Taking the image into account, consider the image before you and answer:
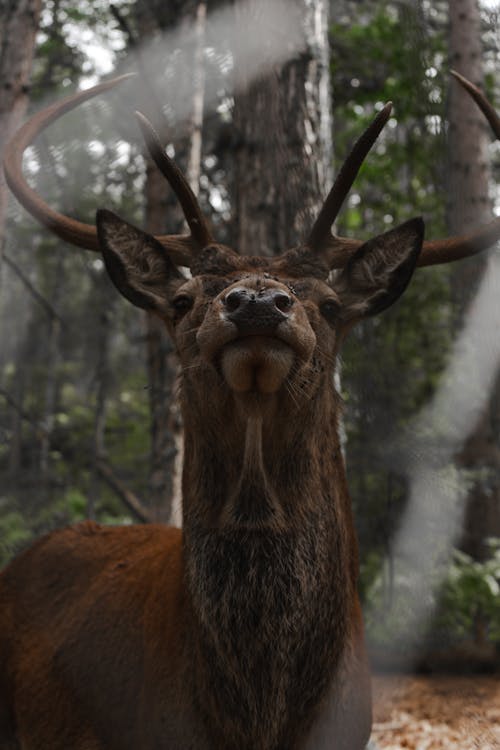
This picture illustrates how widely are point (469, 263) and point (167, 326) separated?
4.57 metres

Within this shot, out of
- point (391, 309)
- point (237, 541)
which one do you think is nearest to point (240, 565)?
point (237, 541)

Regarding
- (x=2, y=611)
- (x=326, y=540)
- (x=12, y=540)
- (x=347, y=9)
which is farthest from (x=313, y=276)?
(x=347, y=9)

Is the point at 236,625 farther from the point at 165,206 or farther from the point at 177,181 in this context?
the point at 165,206

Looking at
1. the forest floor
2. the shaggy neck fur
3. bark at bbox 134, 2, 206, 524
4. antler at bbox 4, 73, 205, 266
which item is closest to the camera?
the shaggy neck fur

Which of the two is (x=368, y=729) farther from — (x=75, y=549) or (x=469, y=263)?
(x=469, y=263)

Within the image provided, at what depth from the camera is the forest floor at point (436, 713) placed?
4.50 metres

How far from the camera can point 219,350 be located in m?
2.81

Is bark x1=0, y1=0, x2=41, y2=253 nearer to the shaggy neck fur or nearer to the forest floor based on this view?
the shaggy neck fur

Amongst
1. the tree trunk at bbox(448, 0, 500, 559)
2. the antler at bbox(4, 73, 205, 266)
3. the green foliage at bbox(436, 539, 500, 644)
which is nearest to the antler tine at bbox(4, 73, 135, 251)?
the antler at bbox(4, 73, 205, 266)

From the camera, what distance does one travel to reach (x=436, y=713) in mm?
5289

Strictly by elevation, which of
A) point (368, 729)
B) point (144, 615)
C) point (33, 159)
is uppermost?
point (33, 159)

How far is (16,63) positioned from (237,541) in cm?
452

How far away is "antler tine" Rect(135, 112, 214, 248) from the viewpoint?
354cm

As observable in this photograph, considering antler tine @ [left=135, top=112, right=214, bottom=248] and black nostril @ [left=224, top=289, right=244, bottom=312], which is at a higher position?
antler tine @ [left=135, top=112, right=214, bottom=248]
